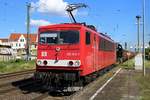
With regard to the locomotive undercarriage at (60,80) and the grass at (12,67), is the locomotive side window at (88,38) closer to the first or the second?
the locomotive undercarriage at (60,80)

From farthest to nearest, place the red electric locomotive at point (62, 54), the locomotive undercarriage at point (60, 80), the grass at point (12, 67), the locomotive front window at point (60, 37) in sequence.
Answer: the grass at point (12, 67) → the locomotive front window at point (60, 37) → the red electric locomotive at point (62, 54) → the locomotive undercarriage at point (60, 80)

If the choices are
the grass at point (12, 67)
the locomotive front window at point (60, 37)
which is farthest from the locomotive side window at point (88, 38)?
the grass at point (12, 67)

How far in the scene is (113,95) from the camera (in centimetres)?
1661

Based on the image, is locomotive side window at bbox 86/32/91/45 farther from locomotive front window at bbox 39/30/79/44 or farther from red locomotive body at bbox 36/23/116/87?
locomotive front window at bbox 39/30/79/44

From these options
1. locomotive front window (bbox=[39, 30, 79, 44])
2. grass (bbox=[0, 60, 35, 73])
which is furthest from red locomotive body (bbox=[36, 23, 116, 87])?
grass (bbox=[0, 60, 35, 73])

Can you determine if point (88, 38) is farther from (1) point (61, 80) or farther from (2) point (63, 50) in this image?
(1) point (61, 80)

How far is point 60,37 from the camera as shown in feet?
60.8

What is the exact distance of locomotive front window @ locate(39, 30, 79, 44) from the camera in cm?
1830

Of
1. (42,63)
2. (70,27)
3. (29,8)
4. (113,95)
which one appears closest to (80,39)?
(70,27)

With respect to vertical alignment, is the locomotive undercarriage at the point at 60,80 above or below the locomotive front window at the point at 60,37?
below

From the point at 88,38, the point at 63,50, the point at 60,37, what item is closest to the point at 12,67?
the point at 88,38

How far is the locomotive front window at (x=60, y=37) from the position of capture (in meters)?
18.3

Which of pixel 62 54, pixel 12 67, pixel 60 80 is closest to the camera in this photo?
pixel 60 80

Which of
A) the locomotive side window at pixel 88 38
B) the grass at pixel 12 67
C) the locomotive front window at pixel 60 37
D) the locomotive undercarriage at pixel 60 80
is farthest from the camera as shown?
the grass at pixel 12 67
